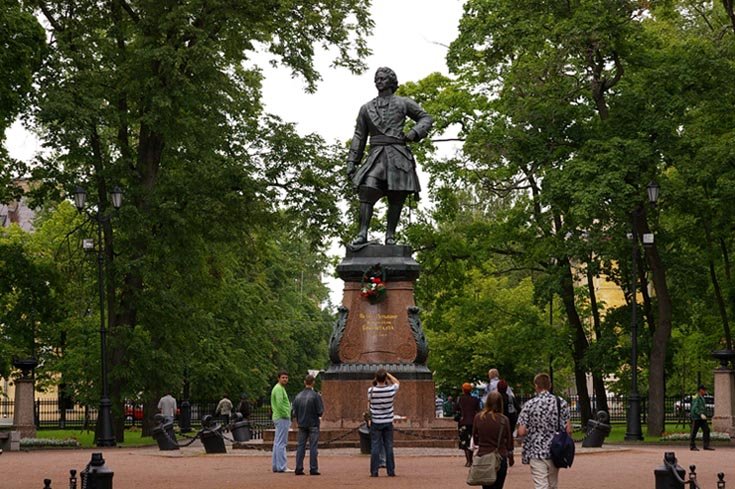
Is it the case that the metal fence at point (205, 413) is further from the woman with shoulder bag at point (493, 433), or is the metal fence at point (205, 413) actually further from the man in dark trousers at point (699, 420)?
the woman with shoulder bag at point (493, 433)

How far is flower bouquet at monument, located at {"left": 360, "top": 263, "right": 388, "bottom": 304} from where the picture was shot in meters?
24.9

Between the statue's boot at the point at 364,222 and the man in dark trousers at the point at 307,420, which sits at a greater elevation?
the statue's boot at the point at 364,222

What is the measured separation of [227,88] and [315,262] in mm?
56297

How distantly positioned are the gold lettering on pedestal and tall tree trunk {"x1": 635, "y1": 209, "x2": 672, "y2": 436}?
49.6 ft

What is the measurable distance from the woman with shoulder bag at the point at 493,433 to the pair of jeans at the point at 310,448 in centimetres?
663

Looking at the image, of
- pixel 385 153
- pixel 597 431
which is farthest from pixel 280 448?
pixel 597 431

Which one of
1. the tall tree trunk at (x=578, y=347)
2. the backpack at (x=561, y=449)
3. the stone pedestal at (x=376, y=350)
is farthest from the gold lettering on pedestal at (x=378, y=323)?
the tall tree trunk at (x=578, y=347)

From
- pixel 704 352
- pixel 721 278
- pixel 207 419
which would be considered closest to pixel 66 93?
pixel 207 419

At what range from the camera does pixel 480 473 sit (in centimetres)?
1347

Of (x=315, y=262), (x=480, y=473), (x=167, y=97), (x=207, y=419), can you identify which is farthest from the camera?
(x=315, y=262)

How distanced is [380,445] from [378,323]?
18.3 ft

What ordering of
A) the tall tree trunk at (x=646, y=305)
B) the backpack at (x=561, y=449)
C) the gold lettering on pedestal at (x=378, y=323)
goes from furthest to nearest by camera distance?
the tall tree trunk at (x=646, y=305), the gold lettering on pedestal at (x=378, y=323), the backpack at (x=561, y=449)

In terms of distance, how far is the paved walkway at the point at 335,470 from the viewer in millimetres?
18391

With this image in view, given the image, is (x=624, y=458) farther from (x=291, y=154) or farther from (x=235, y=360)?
(x=235, y=360)
